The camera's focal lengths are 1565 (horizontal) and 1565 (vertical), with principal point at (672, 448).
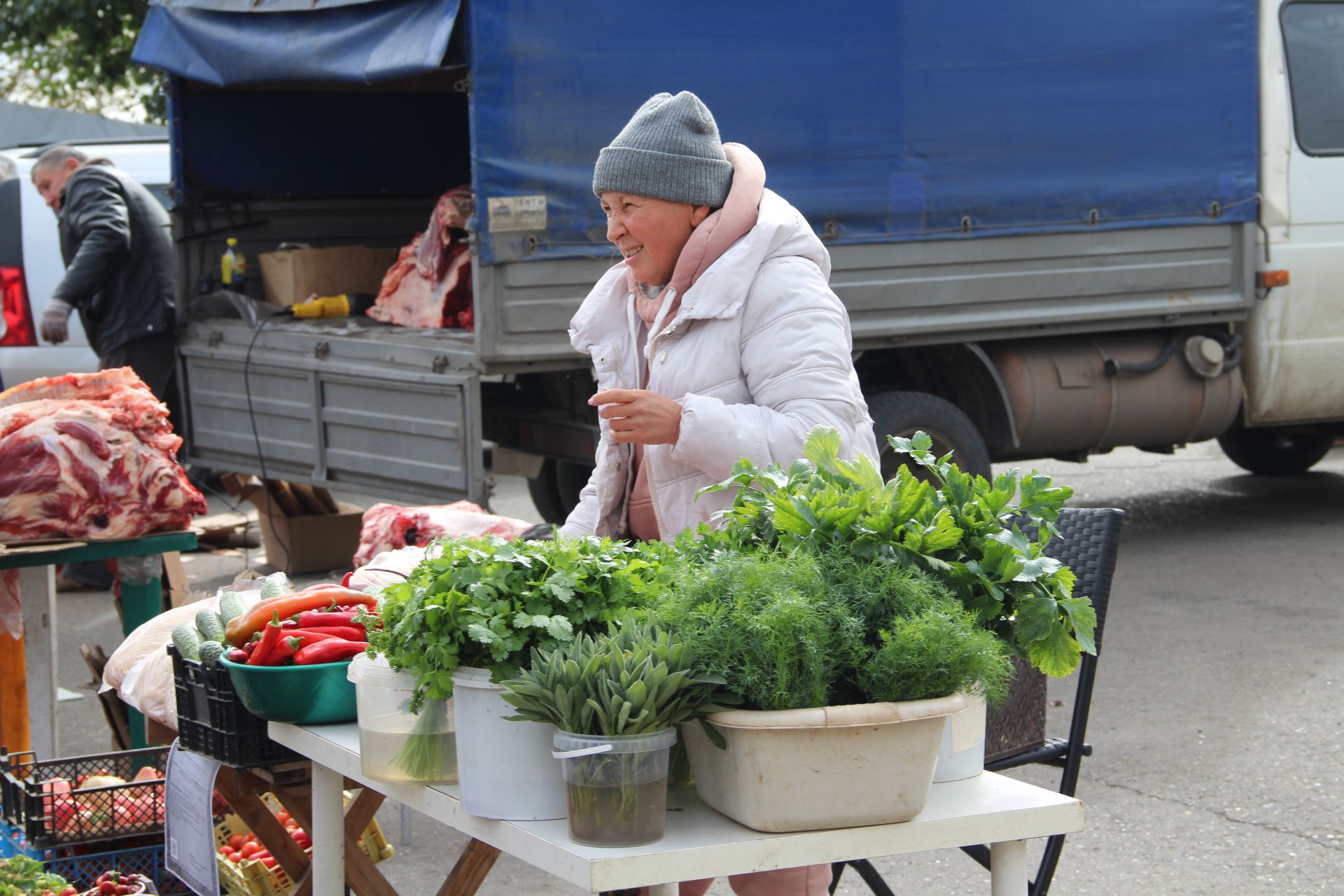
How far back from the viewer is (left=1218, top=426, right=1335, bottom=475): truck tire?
9477mm

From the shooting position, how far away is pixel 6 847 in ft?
12.0

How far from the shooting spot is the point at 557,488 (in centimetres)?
794

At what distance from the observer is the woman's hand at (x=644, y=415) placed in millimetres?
2744

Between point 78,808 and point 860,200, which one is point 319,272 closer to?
point 860,200

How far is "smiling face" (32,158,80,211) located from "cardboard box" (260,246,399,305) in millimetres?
1038

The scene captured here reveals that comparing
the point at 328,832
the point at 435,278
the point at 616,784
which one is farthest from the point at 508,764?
the point at 435,278

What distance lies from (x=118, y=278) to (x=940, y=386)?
397 cm

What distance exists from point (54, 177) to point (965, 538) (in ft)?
22.0

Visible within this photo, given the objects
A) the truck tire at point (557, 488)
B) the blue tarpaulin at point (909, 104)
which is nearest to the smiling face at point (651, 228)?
the blue tarpaulin at point (909, 104)

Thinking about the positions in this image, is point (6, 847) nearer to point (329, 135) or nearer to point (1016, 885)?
point (1016, 885)

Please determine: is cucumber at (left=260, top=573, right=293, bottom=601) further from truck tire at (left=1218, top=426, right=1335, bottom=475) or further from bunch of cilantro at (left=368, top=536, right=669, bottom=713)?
truck tire at (left=1218, top=426, right=1335, bottom=475)

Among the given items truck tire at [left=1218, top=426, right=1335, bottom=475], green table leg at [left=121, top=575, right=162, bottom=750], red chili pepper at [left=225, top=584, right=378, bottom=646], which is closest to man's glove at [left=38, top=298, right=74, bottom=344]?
green table leg at [left=121, top=575, right=162, bottom=750]

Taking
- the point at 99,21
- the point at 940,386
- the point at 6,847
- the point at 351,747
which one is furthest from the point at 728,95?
the point at 99,21

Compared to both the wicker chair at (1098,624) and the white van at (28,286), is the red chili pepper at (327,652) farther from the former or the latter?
the white van at (28,286)
